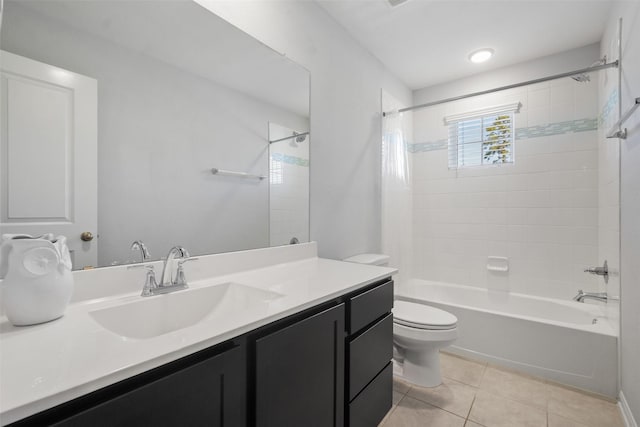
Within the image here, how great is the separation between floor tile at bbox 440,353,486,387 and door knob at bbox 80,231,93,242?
2.20 m

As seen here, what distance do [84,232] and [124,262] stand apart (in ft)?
0.53

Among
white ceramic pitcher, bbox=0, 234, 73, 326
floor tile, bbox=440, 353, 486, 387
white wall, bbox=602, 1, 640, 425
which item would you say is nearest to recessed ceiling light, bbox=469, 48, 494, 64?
white wall, bbox=602, 1, 640, 425

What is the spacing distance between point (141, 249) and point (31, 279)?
38 centimetres

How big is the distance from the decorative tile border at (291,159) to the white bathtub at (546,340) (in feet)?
4.98

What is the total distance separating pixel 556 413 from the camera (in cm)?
163

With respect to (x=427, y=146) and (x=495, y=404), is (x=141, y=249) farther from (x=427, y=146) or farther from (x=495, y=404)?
(x=427, y=146)

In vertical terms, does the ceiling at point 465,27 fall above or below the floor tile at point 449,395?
above

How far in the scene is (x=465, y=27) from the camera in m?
2.17

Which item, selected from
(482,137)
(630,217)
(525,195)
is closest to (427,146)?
(482,137)

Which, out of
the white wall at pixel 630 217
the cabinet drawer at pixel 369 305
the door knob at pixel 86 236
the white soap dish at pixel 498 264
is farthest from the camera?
the white soap dish at pixel 498 264

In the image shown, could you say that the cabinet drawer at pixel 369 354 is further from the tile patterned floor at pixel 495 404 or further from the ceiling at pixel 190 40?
the ceiling at pixel 190 40

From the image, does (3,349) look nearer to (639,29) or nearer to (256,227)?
(256,227)

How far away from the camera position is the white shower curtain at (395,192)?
259 centimetres

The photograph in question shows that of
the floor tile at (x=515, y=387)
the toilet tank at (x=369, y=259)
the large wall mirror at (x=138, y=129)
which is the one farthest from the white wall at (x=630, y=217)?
the large wall mirror at (x=138, y=129)
